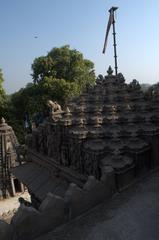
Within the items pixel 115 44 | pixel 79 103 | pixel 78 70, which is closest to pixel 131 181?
pixel 79 103

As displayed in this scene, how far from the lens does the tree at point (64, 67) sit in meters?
37.1

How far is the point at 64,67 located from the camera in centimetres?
3769

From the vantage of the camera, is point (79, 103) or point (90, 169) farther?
point (79, 103)

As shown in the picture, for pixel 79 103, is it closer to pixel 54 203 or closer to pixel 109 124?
pixel 109 124

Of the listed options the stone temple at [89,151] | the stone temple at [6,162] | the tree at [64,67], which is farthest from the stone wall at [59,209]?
the tree at [64,67]

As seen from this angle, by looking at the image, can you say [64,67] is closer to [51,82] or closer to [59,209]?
[51,82]

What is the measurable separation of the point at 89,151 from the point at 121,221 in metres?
3.05

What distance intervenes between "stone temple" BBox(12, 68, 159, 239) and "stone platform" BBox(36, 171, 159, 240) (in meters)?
0.25

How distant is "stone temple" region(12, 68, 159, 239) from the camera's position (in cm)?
707

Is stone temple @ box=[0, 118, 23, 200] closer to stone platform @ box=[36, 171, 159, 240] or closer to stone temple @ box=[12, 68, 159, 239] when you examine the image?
stone temple @ box=[12, 68, 159, 239]

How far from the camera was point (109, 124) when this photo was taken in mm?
10766

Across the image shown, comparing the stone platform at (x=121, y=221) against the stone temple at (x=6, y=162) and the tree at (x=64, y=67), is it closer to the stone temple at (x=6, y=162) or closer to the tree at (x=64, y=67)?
the stone temple at (x=6, y=162)

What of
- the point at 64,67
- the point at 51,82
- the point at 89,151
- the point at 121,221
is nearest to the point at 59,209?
the point at 121,221

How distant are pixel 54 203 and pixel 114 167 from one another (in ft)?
7.64
